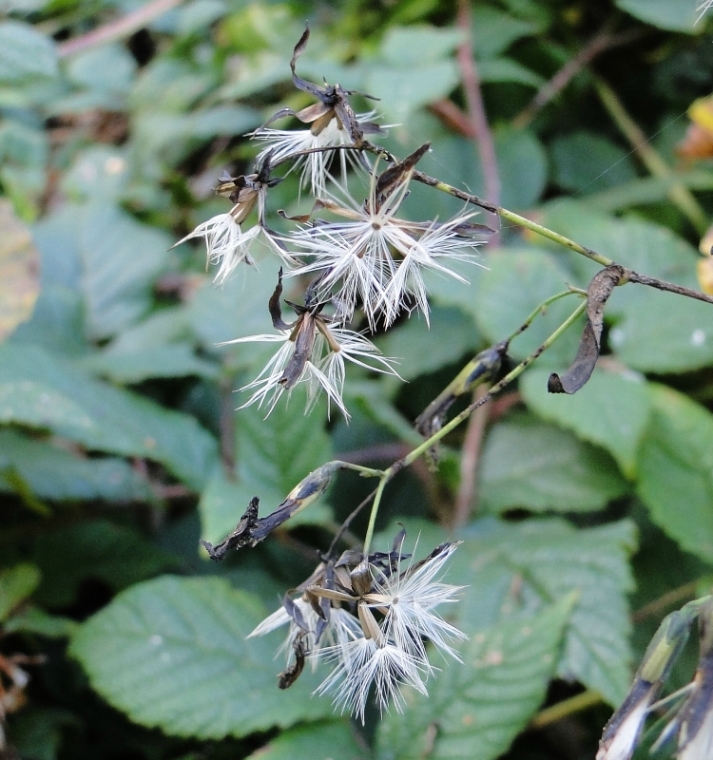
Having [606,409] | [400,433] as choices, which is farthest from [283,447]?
[606,409]

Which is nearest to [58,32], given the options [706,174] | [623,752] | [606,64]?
[606,64]

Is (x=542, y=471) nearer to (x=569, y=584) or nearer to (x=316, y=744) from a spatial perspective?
(x=569, y=584)

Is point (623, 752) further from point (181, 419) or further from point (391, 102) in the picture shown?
point (391, 102)

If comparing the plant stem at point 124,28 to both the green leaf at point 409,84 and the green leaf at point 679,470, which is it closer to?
the green leaf at point 409,84

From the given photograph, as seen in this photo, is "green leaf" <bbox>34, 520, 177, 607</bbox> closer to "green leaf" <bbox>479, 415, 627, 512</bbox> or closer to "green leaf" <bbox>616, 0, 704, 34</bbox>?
"green leaf" <bbox>479, 415, 627, 512</bbox>

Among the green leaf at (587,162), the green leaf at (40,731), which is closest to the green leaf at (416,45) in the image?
the green leaf at (587,162)

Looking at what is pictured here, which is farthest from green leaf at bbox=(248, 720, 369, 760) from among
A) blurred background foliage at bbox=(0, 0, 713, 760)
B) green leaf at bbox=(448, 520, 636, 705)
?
green leaf at bbox=(448, 520, 636, 705)
